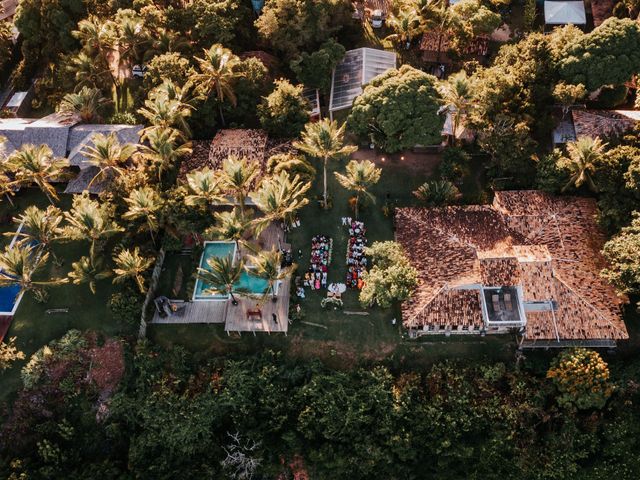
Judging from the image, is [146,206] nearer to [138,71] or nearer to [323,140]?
[323,140]

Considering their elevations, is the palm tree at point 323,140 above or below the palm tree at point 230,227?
above

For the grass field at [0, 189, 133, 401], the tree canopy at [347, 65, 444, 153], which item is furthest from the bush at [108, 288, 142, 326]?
the tree canopy at [347, 65, 444, 153]

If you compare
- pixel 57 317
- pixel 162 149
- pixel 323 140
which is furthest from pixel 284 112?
pixel 57 317

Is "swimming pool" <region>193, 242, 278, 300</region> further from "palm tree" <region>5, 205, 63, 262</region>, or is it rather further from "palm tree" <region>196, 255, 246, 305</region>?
"palm tree" <region>5, 205, 63, 262</region>

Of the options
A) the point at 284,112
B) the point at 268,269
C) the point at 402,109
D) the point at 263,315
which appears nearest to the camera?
the point at 268,269

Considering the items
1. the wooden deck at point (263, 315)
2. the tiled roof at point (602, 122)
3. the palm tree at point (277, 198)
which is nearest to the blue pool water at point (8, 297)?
the wooden deck at point (263, 315)

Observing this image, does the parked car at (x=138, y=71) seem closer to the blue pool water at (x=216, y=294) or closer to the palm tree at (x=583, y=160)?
the blue pool water at (x=216, y=294)

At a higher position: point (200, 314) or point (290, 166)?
point (290, 166)
